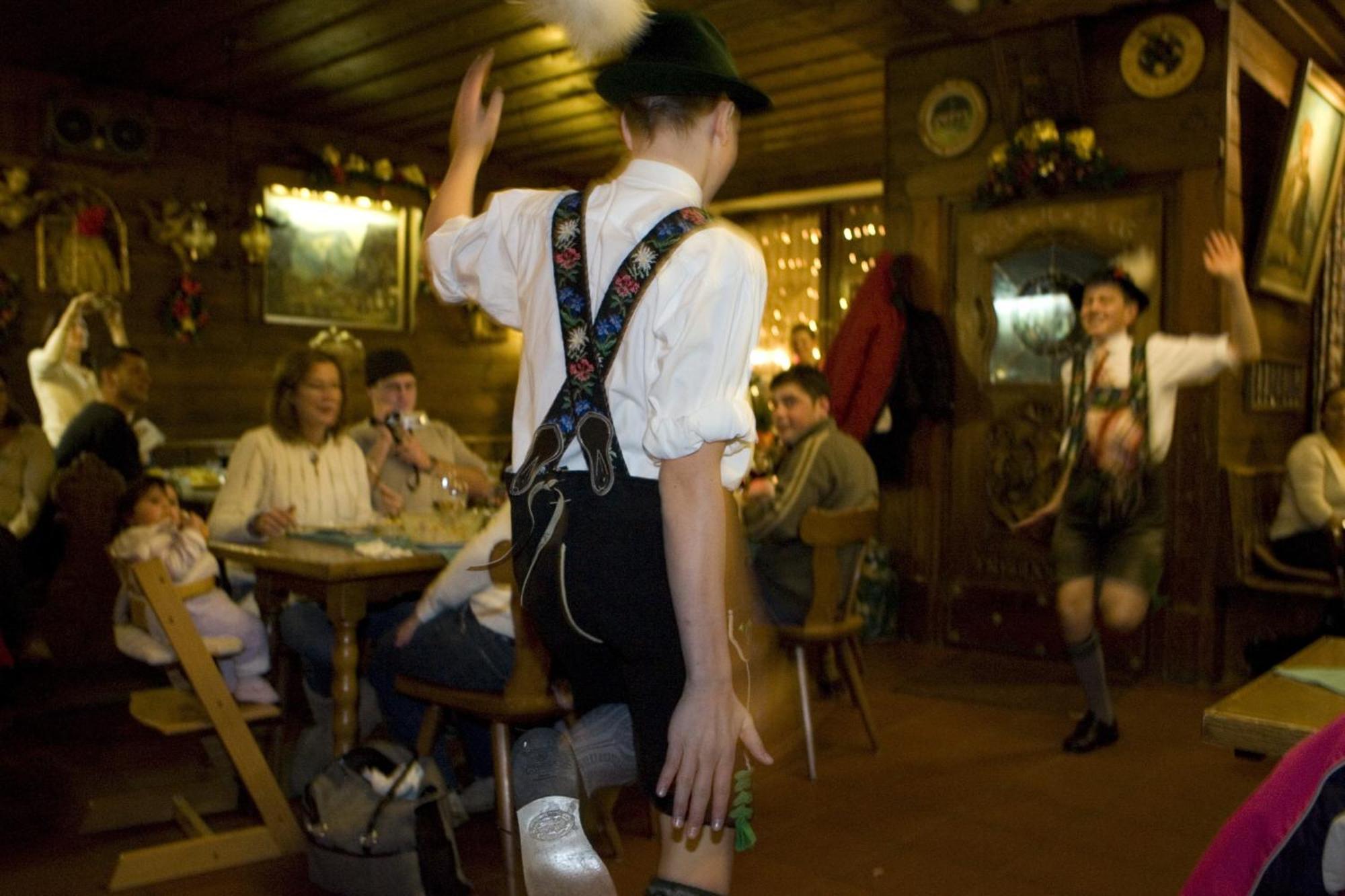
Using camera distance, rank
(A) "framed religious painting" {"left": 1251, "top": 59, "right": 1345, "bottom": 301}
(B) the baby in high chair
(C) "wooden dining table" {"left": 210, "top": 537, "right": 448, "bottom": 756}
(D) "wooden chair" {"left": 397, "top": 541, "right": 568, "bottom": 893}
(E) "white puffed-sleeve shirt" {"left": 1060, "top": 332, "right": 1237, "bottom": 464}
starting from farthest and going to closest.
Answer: (A) "framed religious painting" {"left": 1251, "top": 59, "right": 1345, "bottom": 301} → (E) "white puffed-sleeve shirt" {"left": 1060, "top": 332, "right": 1237, "bottom": 464} → (B) the baby in high chair → (C) "wooden dining table" {"left": 210, "top": 537, "right": 448, "bottom": 756} → (D) "wooden chair" {"left": 397, "top": 541, "right": 568, "bottom": 893}

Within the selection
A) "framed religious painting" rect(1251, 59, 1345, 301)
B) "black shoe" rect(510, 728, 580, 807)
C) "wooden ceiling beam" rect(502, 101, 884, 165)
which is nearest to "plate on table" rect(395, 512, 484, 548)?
"black shoe" rect(510, 728, 580, 807)

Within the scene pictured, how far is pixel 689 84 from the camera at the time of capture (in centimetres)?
136

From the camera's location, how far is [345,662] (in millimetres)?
2934

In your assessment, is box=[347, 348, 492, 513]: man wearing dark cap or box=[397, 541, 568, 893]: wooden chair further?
box=[347, 348, 492, 513]: man wearing dark cap

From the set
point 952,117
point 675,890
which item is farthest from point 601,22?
point 952,117

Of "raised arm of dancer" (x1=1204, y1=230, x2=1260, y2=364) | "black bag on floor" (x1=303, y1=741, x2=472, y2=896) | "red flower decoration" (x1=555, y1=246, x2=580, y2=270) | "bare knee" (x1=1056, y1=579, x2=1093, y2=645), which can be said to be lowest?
"black bag on floor" (x1=303, y1=741, x2=472, y2=896)

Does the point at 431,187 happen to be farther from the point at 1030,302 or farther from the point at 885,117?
the point at 1030,302

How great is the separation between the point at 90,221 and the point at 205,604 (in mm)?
3917

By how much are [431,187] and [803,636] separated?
Answer: 5474 millimetres

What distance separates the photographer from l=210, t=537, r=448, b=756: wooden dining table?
284cm

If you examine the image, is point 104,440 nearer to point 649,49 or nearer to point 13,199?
point 13,199

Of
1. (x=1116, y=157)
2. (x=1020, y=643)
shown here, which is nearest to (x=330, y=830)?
(x=1020, y=643)

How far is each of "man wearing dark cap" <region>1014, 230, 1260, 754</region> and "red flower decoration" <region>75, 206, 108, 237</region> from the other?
5.18 m

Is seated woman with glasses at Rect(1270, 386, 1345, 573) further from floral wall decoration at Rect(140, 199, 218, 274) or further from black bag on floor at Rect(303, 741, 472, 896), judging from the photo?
floral wall decoration at Rect(140, 199, 218, 274)
